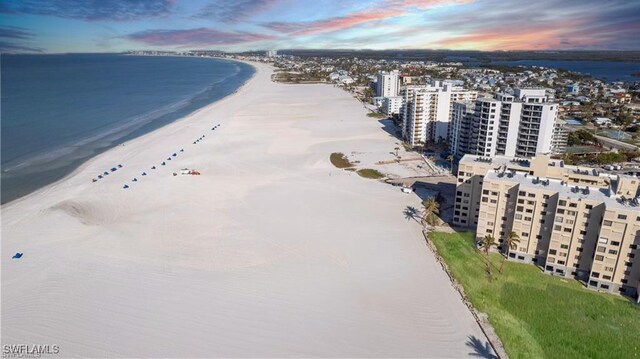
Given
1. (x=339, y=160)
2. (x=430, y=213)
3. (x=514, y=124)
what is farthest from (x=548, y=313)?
(x=339, y=160)

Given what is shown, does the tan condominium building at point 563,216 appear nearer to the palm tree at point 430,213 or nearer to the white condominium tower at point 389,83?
the palm tree at point 430,213

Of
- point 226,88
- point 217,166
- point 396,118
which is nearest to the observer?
point 217,166

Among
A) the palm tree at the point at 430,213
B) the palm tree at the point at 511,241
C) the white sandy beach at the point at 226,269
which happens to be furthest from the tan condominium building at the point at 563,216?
the white sandy beach at the point at 226,269

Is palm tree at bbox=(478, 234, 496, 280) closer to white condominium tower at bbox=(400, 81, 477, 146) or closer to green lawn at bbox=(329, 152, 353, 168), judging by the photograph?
green lawn at bbox=(329, 152, 353, 168)

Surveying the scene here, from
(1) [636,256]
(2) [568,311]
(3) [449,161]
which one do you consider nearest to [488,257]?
(2) [568,311]

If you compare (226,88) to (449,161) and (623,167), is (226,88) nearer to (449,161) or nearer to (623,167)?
(449,161)
